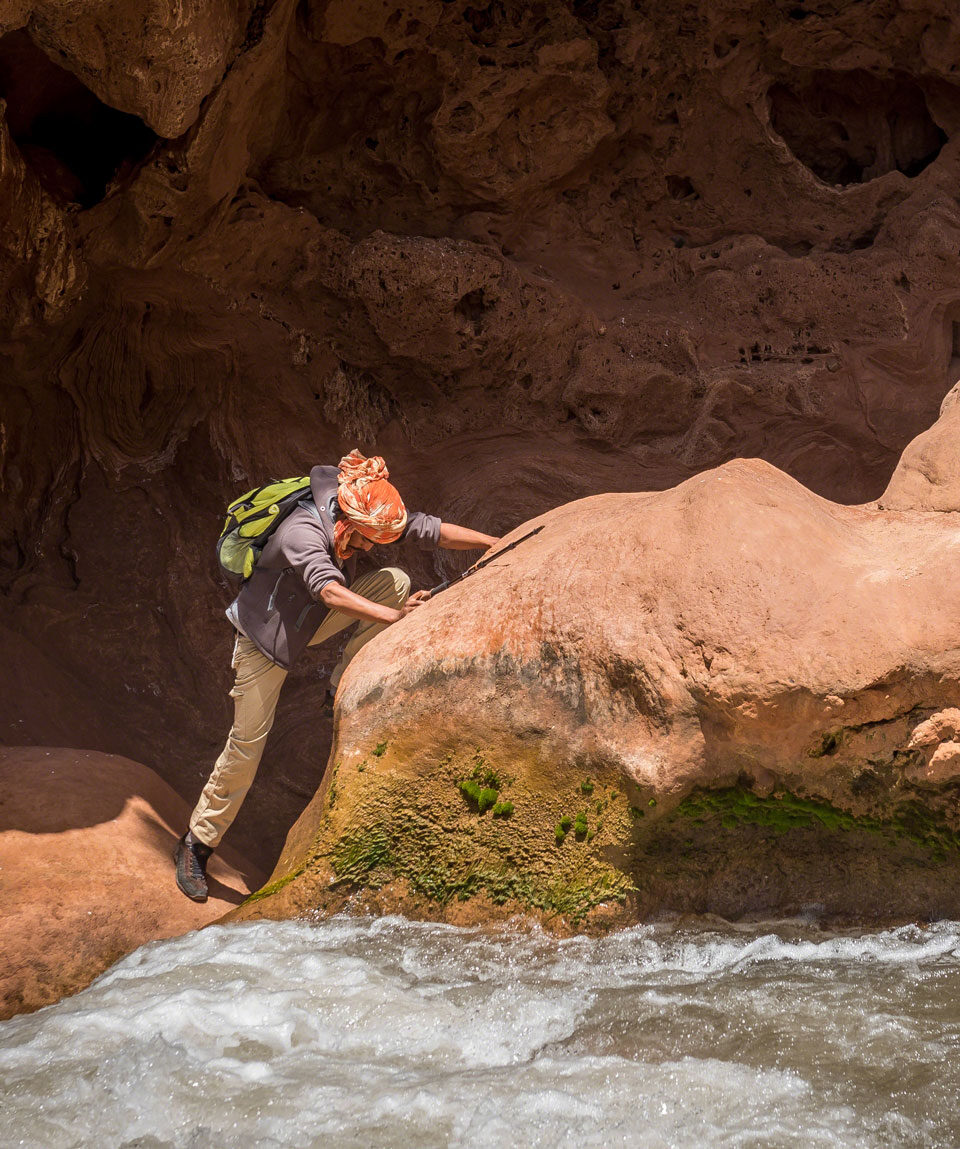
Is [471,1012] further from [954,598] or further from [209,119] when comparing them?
[209,119]

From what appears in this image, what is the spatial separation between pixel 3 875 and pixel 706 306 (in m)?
4.38

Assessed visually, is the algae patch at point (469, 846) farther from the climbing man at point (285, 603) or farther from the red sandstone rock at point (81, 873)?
the red sandstone rock at point (81, 873)

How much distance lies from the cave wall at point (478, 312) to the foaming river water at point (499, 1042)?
234 cm

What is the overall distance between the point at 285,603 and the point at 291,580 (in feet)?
0.29

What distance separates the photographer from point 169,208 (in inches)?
177

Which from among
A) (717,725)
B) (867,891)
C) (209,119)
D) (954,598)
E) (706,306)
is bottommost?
(867,891)

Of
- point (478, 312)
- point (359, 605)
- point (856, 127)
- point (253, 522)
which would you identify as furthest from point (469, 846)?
point (856, 127)

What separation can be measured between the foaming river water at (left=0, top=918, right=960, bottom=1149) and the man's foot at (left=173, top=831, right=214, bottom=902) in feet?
1.74

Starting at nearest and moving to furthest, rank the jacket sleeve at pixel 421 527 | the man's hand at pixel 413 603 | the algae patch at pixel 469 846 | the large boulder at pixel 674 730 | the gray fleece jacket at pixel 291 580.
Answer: the large boulder at pixel 674 730, the algae patch at pixel 469 846, the gray fleece jacket at pixel 291 580, the man's hand at pixel 413 603, the jacket sleeve at pixel 421 527

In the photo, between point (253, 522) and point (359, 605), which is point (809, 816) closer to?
point (359, 605)

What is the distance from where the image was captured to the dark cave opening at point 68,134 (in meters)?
4.20

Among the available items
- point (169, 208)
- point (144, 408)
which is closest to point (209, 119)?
point (169, 208)

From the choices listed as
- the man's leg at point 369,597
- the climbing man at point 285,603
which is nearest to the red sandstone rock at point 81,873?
the climbing man at point 285,603

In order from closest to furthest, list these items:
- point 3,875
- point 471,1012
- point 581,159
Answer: point 471,1012
point 3,875
point 581,159
